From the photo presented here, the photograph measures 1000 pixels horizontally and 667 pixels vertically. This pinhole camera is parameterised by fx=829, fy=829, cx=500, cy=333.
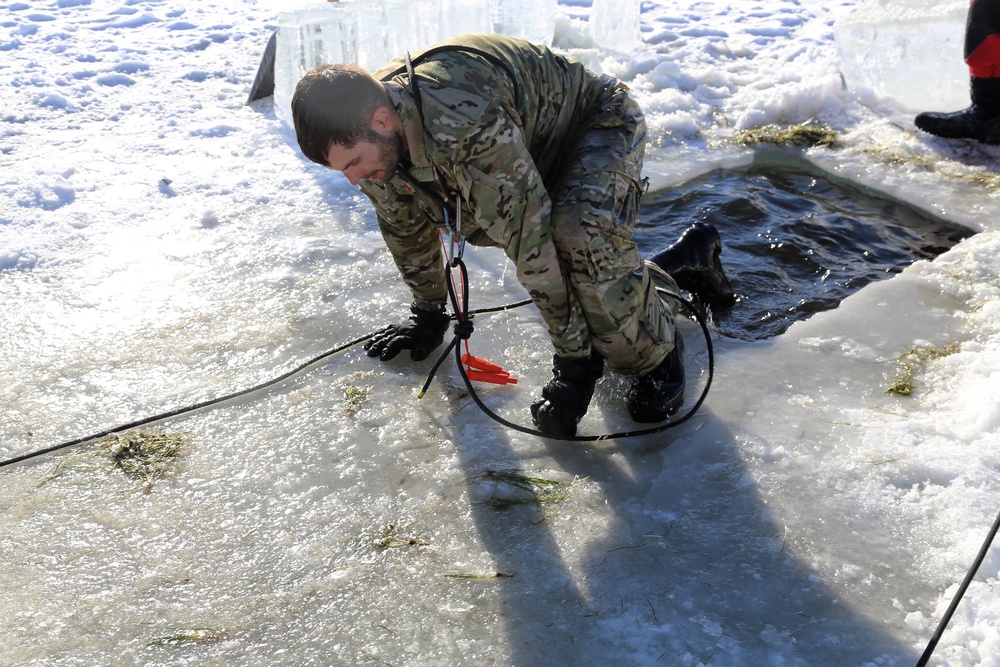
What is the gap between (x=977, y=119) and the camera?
5035 mm

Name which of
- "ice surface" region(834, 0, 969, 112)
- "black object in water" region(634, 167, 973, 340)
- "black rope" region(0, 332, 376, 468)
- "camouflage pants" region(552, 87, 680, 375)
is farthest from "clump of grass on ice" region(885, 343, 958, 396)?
"ice surface" region(834, 0, 969, 112)

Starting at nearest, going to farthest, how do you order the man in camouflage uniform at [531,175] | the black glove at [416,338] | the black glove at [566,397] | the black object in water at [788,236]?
the man in camouflage uniform at [531,175] < the black glove at [566,397] < the black glove at [416,338] < the black object in water at [788,236]

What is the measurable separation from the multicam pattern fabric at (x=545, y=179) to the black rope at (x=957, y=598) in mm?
1139

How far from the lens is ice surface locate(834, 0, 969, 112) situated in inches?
215

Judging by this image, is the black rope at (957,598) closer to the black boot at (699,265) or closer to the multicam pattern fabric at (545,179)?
the multicam pattern fabric at (545,179)

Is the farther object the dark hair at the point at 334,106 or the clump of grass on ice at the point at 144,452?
the clump of grass on ice at the point at 144,452

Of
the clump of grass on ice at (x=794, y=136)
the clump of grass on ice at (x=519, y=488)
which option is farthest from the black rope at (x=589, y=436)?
the clump of grass on ice at (x=794, y=136)

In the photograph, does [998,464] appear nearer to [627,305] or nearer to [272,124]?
[627,305]

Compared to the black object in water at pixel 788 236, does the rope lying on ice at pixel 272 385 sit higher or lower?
lower

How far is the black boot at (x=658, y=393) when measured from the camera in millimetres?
2869

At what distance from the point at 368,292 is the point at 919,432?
233cm

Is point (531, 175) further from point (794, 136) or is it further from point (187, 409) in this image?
point (794, 136)

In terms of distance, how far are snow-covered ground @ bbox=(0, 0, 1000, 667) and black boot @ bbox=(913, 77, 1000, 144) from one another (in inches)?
13.9

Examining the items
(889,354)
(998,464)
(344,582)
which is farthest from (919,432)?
(344,582)
